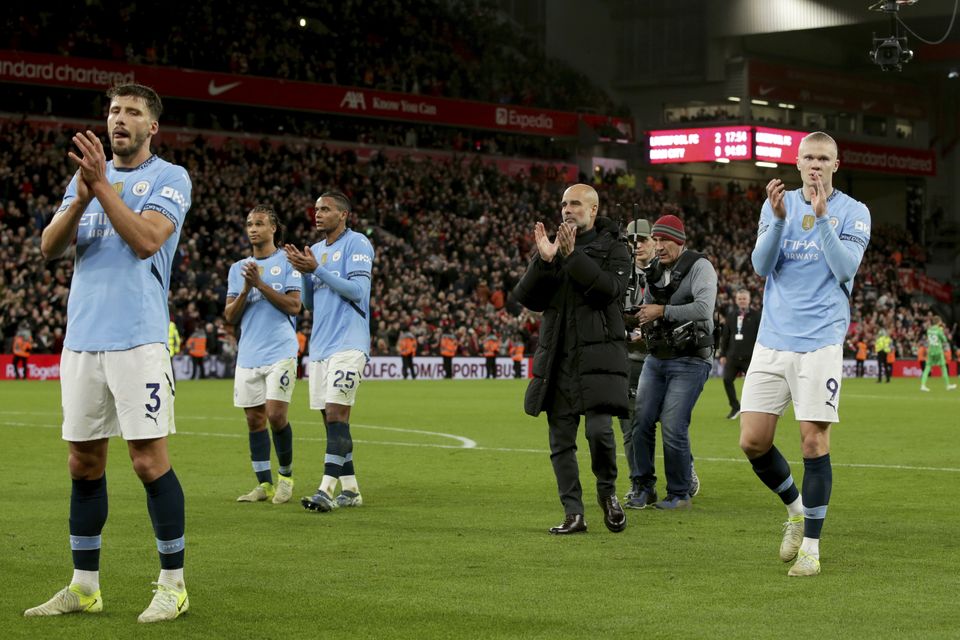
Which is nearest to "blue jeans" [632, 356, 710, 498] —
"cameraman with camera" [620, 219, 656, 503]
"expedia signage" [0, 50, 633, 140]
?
"cameraman with camera" [620, 219, 656, 503]

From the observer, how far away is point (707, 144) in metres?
57.1

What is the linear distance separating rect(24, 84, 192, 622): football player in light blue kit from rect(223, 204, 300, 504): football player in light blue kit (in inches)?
194

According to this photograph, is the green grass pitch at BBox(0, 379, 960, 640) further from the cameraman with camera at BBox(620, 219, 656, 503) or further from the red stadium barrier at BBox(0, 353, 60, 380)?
the red stadium barrier at BBox(0, 353, 60, 380)

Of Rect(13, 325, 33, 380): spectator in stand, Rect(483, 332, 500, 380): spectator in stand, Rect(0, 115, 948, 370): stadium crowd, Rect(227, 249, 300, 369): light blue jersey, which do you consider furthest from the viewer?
Rect(483, 332, 500, 380): spectator in stand

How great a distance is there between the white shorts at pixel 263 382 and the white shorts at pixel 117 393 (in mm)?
5168

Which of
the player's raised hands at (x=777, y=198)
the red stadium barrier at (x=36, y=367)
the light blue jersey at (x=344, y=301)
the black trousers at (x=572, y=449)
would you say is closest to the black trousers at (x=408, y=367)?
the red stadium barrier at (x=36, y=367)

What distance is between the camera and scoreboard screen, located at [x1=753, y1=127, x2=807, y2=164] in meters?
56.7

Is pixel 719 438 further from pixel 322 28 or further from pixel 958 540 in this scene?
pixel 322 28

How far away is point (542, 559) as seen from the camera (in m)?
8.61

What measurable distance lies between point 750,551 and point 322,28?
44.7m

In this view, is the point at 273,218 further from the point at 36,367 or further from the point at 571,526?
the point at 36,367

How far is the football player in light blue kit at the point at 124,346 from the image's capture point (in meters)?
6.61

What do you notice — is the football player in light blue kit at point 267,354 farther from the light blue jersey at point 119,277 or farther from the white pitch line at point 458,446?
the white pitch line at point 458,446

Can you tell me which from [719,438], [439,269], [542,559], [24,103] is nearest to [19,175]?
[24,103]
